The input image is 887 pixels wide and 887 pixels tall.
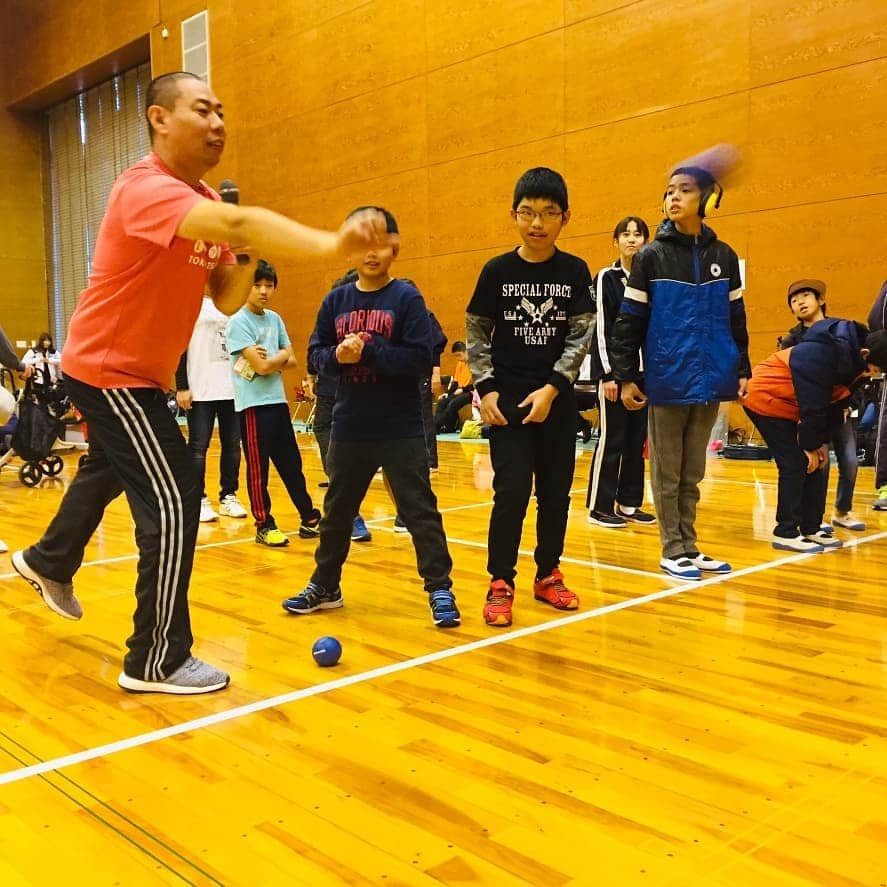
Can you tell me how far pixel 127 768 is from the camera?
2016mm

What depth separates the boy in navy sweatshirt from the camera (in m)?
3.22

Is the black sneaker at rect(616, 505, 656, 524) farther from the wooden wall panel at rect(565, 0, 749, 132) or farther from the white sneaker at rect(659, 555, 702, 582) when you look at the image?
the wooden wall panel at rect(565, 0, 749, 132)

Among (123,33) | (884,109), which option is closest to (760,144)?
(884,109)

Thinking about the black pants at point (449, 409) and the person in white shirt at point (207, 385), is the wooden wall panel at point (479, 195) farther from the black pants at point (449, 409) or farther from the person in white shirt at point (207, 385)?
the person in white shirt at point (207, 385)

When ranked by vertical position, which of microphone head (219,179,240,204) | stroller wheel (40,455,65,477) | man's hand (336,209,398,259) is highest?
microphone head (219,179,240,204)

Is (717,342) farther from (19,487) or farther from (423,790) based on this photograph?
(19,487)

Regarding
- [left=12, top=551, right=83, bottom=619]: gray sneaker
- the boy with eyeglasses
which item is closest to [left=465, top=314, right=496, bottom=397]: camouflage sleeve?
the boy with eyeglasses

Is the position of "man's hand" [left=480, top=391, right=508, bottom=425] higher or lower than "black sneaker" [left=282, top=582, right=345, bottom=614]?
higher

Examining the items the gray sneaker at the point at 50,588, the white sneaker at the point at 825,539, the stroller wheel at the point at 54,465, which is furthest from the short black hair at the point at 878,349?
the stroller wheel at the point at 54,465

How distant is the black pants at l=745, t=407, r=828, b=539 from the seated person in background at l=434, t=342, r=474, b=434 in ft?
23.5

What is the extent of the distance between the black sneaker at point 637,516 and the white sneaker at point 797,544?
0.87m

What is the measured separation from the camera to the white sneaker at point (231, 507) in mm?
5613

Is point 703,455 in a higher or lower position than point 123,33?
lower

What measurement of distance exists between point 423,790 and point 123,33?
17.8 meters
